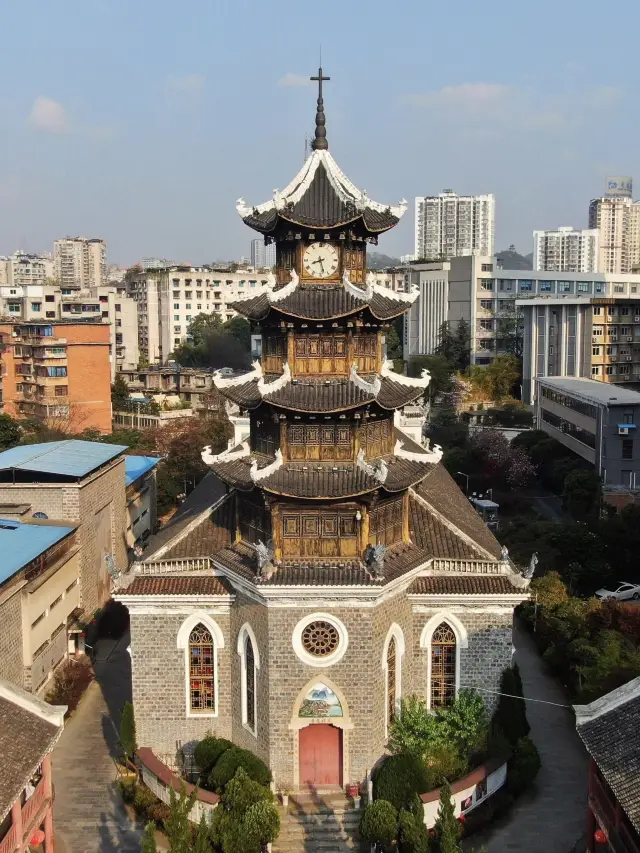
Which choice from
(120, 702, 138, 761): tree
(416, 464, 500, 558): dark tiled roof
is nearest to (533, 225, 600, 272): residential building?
(416, 464, 500, 558): dark tiled roof

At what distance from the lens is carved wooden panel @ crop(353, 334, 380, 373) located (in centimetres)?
2178

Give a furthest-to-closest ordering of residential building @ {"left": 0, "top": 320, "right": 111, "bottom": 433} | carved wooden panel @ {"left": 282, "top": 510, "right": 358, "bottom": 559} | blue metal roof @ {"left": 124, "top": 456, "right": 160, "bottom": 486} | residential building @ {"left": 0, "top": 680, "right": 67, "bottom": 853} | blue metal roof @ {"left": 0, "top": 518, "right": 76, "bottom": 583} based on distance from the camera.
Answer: residential building @ {"left": 0, "top": 320, "right": 111, "bottom": 433}
blue metal roof @ {"left": 124, "top": 456, "right": 160, "bottom": 486}
blue metal roof @ {"left": 0, "top": 518, "right": 76, "bottom": 583}
carved wooden panel @ {"left": 282, "top": 510, "right": 358, "bottom": 559}
residential building @ {"left": 0, "top": 680, "right": 67, "bottom": 853}

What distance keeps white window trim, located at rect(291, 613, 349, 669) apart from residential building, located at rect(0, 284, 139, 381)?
57686mm

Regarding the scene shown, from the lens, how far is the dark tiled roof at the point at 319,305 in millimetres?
20672

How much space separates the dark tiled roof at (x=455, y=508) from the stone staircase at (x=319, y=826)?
7.65 metres

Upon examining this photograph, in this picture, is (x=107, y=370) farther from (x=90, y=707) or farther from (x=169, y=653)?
(x=169, y=653)

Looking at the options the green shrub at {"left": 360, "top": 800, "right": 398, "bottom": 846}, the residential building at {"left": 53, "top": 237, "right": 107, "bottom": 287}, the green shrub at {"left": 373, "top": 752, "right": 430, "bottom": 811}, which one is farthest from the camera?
the residential building at {"left": 53, "top": 237, "right": 107, "bottom": 287}

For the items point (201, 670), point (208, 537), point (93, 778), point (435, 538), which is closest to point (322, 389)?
point (435, 538)

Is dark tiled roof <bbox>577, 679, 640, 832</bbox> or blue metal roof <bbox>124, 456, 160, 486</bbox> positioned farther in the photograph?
blue metal roof <bbox>124, 456, 160, 486</bbox>

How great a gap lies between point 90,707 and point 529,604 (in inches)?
645

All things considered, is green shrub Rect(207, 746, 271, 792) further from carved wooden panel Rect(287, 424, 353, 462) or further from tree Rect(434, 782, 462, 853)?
carved wooden panel Rect(287, 424, 353, 462)

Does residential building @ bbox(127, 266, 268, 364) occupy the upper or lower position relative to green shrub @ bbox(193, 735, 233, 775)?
upper

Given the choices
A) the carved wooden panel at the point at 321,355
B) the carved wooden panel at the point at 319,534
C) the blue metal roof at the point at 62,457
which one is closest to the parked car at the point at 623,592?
the carved wooden panel at the point at 319,534

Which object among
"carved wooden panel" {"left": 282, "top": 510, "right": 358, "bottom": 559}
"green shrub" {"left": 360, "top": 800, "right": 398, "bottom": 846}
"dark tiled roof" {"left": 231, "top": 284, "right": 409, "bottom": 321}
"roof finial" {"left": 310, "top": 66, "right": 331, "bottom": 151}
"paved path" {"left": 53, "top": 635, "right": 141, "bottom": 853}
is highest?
"roof finial" {"left": 310, "top": 66, "right": 331, "bottom": 151}
